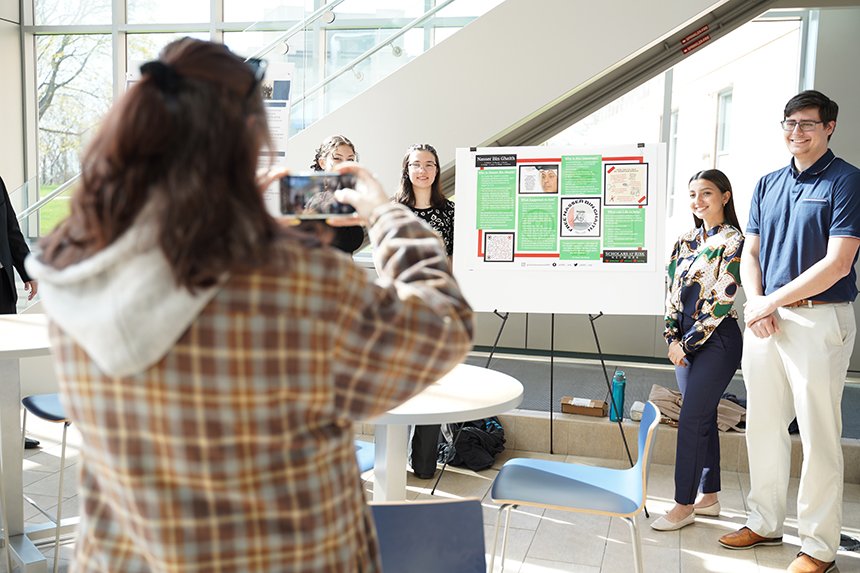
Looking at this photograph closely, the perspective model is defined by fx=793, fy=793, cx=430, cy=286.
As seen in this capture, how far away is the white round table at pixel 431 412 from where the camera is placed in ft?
6.67

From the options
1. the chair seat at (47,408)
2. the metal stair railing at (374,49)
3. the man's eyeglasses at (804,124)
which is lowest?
the chair seat at (47,408)

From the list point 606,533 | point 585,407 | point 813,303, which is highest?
point 813,303

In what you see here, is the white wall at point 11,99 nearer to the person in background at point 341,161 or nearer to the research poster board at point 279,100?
the research poster board at point 279,100

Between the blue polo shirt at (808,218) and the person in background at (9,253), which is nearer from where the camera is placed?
the blue polo shirt at (808,218)

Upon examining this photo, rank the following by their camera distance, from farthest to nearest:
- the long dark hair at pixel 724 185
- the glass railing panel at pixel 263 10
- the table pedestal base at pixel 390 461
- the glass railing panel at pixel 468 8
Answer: the glass railing panel at pixel 263 10 → the glass railing panel at pixel 468 8 → the long dark hair at pixel 724 185 → the table pedestal base at pixel 390 461

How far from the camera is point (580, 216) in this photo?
13.1 feet

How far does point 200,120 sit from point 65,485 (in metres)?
3.65

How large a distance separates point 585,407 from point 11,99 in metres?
6.81

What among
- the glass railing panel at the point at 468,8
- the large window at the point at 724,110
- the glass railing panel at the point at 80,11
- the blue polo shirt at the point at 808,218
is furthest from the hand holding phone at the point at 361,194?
the glass railing panel at the point at 80,11

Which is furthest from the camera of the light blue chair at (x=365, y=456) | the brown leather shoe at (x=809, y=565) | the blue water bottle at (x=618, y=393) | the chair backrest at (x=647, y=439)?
the blue water bottle at (x=618, y=393)

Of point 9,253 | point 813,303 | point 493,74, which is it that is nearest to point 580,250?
point 493,74

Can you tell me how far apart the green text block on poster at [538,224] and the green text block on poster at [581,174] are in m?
0.10

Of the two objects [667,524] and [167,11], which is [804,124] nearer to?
[667,524]

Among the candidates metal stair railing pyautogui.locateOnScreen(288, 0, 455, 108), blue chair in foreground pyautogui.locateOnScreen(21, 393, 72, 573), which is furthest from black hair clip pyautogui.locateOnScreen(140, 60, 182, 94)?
metal stair railing pyautogui.locateOnScreen(288, 0, 455, 108)
